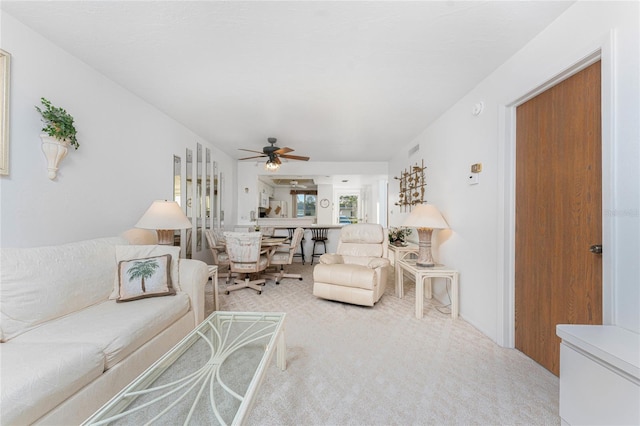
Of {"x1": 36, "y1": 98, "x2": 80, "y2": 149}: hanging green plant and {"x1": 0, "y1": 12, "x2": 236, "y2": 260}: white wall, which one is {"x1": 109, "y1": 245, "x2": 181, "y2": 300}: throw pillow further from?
{"x1": 36, "y1": 98, "x2": 80, "y2": 149}: hanging green plant

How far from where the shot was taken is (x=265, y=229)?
507 cm

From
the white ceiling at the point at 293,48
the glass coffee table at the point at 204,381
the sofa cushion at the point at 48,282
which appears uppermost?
the white ceiling at the point at 293,48

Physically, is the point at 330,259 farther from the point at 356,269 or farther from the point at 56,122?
the point at 56,122

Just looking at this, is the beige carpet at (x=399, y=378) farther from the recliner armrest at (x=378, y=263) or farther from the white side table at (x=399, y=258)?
the white side table at (x=399, y=258)

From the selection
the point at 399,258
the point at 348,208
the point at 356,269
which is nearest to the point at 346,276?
the point at 356,269

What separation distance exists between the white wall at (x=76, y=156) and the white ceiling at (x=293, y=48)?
0.16 metres

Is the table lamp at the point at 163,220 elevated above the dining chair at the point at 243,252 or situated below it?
above

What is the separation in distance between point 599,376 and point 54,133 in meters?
3.41

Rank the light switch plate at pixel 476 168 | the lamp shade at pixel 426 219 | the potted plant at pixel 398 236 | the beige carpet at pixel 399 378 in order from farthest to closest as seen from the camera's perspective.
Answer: the potted plant at pixel 398 236
the lamp shade at pixel 426 219
the light switch plate at pixel 476 168
the beige carpet at pixel 399 378

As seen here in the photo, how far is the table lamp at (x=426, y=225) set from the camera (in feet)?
9.26

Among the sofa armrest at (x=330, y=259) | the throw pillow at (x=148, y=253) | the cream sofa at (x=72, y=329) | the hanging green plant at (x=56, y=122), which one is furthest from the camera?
the sofa armrest at (x=330, y=259)

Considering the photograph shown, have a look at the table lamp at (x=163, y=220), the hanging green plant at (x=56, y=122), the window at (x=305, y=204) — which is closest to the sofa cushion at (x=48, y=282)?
the table lamp at (x=163, y=220)

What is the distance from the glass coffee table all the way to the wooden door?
6.15 feet

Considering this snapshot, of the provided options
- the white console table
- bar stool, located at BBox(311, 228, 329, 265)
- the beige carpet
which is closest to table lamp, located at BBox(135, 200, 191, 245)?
the beige carpet
